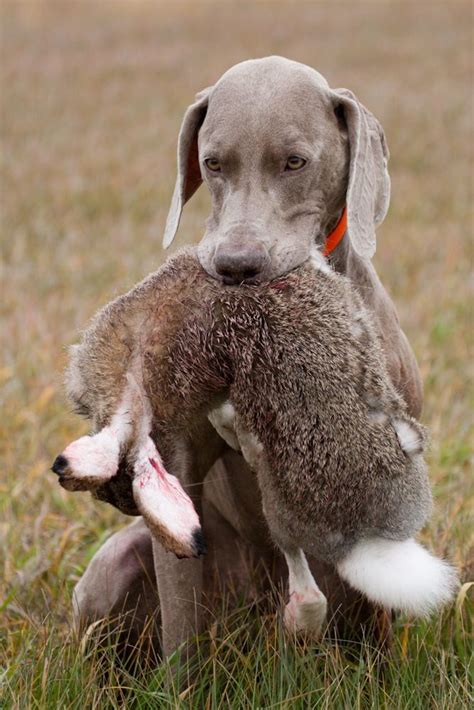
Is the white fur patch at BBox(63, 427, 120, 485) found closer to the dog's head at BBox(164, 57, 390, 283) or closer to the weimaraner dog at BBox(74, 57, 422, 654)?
the weimaraner dog at BBox(74, 57, 422, 654)

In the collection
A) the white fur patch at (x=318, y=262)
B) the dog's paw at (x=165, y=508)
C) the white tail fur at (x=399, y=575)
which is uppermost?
the white fur patch at (x=318, y=262)

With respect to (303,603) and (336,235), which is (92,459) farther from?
(336,235)

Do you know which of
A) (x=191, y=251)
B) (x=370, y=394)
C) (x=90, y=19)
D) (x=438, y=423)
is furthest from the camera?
(x=90, y=19)

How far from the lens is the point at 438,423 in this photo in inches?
191

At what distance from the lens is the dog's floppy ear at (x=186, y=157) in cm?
329

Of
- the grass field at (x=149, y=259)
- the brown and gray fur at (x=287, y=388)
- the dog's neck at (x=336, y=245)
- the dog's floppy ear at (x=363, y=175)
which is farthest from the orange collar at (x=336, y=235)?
the brown and gray fur at (x=287, y=388)

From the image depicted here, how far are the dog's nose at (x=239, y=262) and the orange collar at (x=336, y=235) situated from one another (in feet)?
1.37

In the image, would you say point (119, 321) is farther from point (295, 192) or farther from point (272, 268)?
point (295, 192)

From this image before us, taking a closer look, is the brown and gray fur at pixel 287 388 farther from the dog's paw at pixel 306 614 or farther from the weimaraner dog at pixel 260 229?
the weimaraner dog at pixel 260 229

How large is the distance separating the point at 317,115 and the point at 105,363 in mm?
1158

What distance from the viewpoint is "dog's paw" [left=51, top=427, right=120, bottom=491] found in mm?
1990

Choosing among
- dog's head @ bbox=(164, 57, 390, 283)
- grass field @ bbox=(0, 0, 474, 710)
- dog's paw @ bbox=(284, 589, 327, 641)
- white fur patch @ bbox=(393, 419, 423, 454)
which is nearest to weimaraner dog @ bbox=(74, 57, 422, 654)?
dog's head @ bbox=(164, 57, 390, 283)

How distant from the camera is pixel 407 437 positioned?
91.7 inches

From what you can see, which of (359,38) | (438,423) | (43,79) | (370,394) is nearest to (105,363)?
(370,394)
